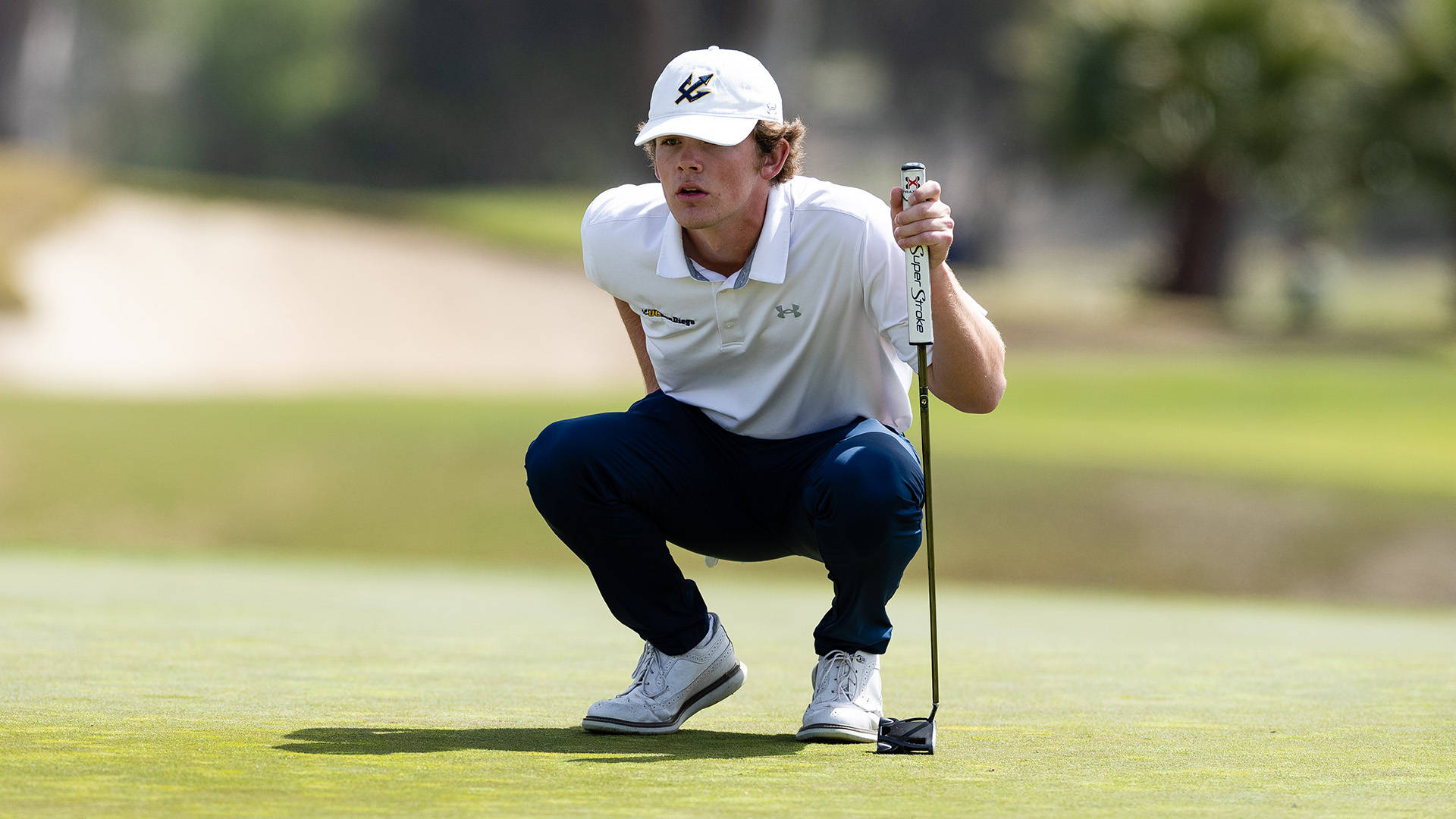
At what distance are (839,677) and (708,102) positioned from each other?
121 cm

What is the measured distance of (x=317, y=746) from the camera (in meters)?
3.52

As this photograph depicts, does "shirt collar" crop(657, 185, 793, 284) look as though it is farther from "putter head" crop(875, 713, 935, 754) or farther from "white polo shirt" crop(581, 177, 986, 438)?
"putter head" crop(875, 713, 935, 754)

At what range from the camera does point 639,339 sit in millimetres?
4609

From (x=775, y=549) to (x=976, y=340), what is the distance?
76cm

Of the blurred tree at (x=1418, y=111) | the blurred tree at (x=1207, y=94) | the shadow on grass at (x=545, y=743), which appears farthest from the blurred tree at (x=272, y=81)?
the shadow on grass at (x=545, y=743)

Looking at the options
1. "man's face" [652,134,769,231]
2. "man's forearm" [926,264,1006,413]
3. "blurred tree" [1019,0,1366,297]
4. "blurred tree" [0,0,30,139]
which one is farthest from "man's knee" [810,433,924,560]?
"blurred tree" [0,0,30,139]

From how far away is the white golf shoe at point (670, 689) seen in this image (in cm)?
394

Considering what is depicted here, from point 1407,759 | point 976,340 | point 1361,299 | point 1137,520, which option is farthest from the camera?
point 1361,299

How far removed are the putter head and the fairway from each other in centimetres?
6

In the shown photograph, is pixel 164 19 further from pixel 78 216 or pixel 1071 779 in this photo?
pixel 1071 779

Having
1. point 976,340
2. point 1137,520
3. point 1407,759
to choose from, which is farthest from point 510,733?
point 1137,520

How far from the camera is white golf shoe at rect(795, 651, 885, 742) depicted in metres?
3.80

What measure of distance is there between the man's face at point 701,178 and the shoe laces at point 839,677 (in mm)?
944

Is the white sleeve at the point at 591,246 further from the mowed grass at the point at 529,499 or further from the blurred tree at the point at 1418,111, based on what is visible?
the blurred tree at the point at 1418,111
